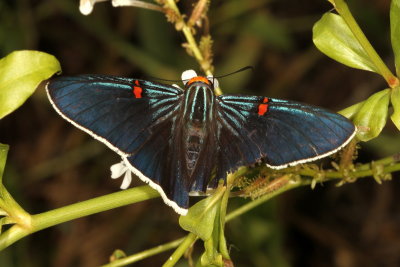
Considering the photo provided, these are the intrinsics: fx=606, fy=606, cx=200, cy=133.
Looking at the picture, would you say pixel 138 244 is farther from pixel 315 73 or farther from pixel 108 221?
pixel 315 73

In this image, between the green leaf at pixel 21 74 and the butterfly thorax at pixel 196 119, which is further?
the butterfly thorax at pixel 196 119

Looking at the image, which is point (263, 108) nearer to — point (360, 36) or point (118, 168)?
point (360, 36)

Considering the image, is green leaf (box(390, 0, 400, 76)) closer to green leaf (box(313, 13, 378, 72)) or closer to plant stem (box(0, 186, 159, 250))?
green leaf (box(313, 13, 378, 72))

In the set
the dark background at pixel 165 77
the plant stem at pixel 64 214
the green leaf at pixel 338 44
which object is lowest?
the dark background at pixel 165 77

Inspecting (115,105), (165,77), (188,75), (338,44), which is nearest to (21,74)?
(115,105)

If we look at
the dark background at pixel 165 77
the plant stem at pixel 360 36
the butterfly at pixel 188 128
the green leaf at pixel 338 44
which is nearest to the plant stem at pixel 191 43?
the butterfly at pixel 188 128

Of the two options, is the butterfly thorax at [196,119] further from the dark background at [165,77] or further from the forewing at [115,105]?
the dark background at [165,77]

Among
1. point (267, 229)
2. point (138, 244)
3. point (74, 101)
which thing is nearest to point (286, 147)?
point (74, 101)
